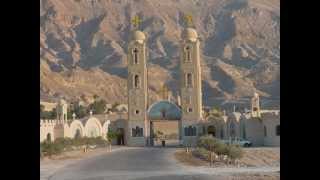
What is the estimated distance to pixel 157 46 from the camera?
10850 cm

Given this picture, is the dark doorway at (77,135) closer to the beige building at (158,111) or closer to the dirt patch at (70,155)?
the beige building at (158,111)

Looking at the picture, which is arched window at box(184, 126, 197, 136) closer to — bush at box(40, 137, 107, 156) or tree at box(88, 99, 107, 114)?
bush at box(40, 137, 107, 156)

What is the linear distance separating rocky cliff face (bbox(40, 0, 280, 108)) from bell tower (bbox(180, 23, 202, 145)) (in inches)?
1441

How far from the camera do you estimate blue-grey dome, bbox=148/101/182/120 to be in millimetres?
37344

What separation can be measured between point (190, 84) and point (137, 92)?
3.22 m

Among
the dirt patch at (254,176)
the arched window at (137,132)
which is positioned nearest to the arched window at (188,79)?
the arched window at (137,132)

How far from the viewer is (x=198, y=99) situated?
36.7 metres

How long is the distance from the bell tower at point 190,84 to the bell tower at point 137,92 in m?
2.26

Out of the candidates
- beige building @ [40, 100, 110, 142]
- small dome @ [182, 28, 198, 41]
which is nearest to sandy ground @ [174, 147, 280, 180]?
beige building @ [40, 100, 110, 142]

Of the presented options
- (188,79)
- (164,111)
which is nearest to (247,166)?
(188,79)

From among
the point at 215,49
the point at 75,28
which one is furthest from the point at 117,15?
the point at 215,49

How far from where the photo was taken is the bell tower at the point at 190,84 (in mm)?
36344
